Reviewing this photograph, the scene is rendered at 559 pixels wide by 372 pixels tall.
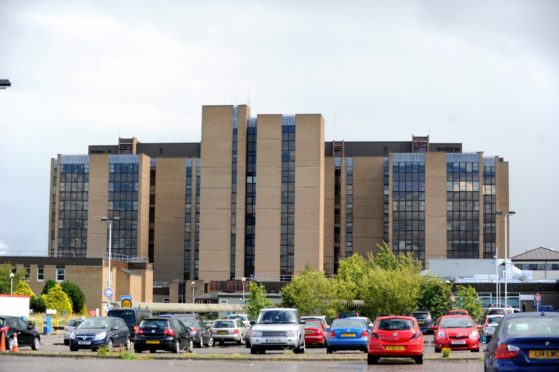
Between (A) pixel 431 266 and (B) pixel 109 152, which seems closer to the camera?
(A) pixel 431 266

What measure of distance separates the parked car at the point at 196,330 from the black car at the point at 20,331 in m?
6.94

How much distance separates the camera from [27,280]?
104750 mm

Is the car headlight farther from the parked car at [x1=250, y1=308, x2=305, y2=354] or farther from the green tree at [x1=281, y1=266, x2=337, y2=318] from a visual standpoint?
the green tree at [x1=281, y1=266, x2=337, y2=318]

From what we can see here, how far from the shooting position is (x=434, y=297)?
A: 288 ft

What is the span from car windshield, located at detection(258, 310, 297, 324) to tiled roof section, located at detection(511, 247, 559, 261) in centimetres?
10062

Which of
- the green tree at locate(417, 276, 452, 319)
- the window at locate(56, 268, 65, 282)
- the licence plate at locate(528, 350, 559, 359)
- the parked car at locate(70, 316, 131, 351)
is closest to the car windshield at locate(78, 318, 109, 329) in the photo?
the parked car at locate(70, 316, 131, 351)

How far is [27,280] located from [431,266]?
4788cm

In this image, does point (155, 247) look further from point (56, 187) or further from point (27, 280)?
point (27, 280)

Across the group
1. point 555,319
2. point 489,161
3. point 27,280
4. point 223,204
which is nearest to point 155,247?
point 223,204

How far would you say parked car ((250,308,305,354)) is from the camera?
33.8 metres

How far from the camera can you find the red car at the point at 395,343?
28328 mm

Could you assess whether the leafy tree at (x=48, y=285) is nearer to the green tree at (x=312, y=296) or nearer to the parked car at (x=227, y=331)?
the green tree at (x=312, y=296)

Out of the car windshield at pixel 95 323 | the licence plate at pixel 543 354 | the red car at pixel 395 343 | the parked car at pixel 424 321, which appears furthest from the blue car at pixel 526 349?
the parked car at pixel 424 321

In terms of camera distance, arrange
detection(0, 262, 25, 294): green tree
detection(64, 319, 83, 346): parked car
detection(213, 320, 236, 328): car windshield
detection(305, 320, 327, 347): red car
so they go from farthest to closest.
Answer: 1. detection(0, 262, 25, 294): green tree
2. detection(213, 320, 236, 328): car windshield
3. detection(64, 319, 83, 346): parked car
4. detection(305, 320, 327, 347): red car
